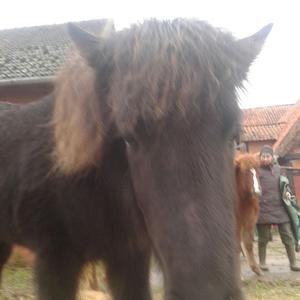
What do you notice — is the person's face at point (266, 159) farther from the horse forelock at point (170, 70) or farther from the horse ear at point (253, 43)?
the horse forelock at point (170, 70)

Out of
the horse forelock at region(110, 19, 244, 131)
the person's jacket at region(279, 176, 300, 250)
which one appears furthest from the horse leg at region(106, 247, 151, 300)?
the person's jacket at region(279, 176, 300, 250)

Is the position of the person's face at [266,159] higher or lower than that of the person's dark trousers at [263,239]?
higher

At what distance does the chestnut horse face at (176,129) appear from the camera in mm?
1514

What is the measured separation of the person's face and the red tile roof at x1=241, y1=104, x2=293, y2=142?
27918mm

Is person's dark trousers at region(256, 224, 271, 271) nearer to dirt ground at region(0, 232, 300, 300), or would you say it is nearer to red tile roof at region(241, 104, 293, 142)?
dirt ground at region(0, 232, 300, 300)

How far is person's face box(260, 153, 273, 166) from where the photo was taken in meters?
8.10

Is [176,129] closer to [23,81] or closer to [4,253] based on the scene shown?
[4,253]

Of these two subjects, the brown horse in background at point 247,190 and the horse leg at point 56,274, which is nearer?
the horse leg at point 56,274

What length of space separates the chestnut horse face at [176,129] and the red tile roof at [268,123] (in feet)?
113

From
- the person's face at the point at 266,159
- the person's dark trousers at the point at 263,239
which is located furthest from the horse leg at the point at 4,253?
the person's dark trousers at the point at 263,239

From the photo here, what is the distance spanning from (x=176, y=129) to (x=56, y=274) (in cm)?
135

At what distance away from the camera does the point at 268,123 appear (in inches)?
1666

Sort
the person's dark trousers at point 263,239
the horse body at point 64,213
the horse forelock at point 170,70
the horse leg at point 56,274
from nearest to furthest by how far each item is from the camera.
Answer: the horse forelock at point 170,70, the horse body at point 64,213, the horse leg at point 56,274, the person's dark trousers at point 263,239

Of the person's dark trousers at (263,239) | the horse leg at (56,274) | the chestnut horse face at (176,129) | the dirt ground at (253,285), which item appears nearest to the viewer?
the chestnut horse face at (176,129)
